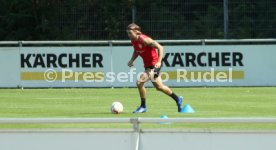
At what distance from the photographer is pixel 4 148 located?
371 inches

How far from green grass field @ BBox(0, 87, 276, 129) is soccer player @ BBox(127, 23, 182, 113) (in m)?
0.36

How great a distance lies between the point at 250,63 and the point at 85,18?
800 centimetres

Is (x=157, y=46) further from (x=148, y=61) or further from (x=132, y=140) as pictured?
(x=132, y=140)

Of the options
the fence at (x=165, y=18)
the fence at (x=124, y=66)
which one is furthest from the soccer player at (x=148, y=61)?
the fence at (x=165, y=18)

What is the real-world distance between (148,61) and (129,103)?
281 cm

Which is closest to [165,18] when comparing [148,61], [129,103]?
[129,103]

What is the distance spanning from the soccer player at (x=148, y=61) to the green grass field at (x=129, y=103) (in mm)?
356

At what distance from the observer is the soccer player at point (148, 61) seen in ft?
57.8

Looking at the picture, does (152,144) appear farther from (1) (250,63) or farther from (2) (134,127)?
(1) (250,63)

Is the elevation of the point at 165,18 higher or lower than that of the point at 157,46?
higher

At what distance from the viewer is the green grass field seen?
55.3 feet

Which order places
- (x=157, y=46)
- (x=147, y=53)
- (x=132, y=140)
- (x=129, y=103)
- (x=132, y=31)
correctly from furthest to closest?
1. (x=129, y=103)
2. (x=147, y=53)
3. (x=157, y=46)
4. (x=132, y=31)
5. (x=132, y=140)


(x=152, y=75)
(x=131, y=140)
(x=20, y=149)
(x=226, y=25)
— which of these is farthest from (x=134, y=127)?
(x=226, y=25)

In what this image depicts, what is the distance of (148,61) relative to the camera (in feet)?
60.0
